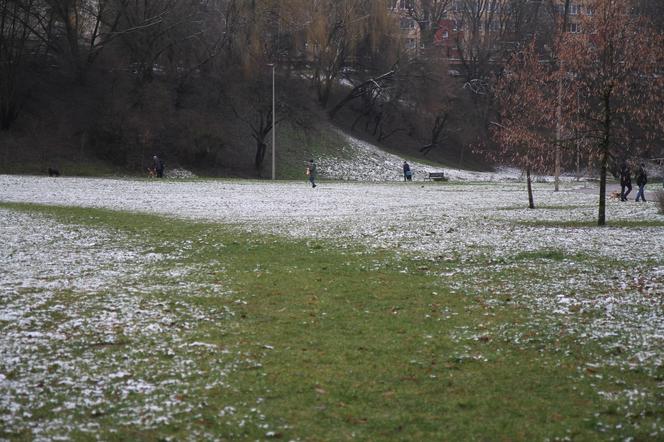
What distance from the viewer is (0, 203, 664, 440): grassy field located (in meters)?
7.16

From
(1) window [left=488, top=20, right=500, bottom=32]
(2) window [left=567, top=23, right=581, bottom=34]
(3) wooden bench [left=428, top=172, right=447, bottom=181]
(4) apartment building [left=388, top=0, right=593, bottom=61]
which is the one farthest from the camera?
(1) window [left=488, top=20, right=500, bottom=32]

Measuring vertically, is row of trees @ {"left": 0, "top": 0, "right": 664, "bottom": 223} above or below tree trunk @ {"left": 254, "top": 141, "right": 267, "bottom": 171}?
above

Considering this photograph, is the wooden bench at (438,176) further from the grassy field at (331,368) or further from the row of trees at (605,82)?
the grassy field at (331,368)

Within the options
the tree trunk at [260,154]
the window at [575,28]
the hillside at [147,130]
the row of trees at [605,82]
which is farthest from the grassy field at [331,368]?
the tree trunk at [260,154]

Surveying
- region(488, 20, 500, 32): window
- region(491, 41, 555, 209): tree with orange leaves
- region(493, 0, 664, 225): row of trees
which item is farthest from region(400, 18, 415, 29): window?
region(493, 0, 664, 225): row of trees

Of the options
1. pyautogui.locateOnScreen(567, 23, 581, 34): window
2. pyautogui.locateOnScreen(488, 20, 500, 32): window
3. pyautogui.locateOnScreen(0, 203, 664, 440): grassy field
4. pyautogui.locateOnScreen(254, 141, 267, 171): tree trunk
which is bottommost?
pyautogui.locateOnScreen(0, 203, 664, 440): grassy field

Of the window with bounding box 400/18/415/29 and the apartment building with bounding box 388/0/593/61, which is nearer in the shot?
the apartment building with bounding box 388/0/593/61

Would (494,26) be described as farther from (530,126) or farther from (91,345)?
(91,345)

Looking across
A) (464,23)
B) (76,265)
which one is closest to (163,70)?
(464,23)

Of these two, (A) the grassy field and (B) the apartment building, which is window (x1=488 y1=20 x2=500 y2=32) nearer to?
(B) the apartment building

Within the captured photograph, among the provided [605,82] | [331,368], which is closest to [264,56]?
[605,82]

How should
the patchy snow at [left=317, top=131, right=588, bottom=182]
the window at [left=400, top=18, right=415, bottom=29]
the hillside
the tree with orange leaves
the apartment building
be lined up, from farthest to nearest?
1. the window at [left=400, top=18, right=415, bottom=29]
2. the apartment building
3. the patchy snow at [left=317, top=131, right=588, bottom=182]
4. the hillside
5. the tree with orange leaves

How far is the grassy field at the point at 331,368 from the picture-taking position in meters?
7.16

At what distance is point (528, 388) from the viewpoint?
8.30m
